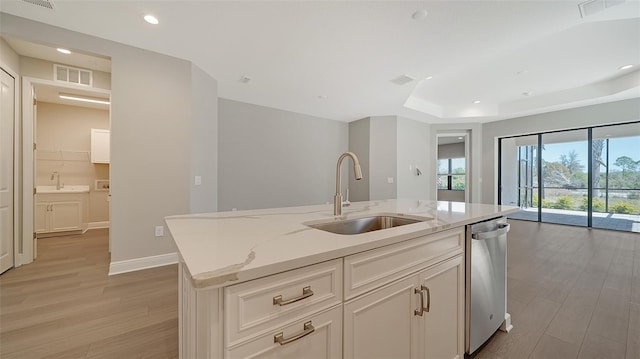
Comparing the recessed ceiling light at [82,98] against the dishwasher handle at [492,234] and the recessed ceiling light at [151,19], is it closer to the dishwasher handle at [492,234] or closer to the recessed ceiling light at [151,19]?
the recessed ceiling light at [151,19]

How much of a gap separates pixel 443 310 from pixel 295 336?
3.10 feet

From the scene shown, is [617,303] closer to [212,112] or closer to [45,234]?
[212,112]

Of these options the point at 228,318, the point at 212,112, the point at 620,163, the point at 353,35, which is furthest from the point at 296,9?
the point at 620,163

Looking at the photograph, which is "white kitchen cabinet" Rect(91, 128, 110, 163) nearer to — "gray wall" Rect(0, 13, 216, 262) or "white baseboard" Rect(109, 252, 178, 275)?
"gray wall" Rect(0, 13, 216, 262)

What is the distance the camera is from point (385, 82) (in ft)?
12.2

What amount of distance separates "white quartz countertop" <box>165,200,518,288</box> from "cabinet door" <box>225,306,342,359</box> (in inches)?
7.3

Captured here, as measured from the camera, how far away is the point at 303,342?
76 centimetres

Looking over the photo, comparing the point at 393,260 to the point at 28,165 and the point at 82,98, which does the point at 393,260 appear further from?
the point at 82,98

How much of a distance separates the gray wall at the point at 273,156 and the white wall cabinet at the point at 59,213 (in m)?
2.79

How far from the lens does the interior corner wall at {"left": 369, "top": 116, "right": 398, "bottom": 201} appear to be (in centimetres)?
564

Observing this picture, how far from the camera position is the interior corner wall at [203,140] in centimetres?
314

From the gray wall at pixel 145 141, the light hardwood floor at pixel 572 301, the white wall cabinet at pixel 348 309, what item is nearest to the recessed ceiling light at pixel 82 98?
the gray wall at pixel 145 141

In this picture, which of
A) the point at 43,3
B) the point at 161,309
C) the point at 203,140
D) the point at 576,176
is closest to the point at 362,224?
the point at 161,309

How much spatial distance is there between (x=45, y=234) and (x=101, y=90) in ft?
10.5
